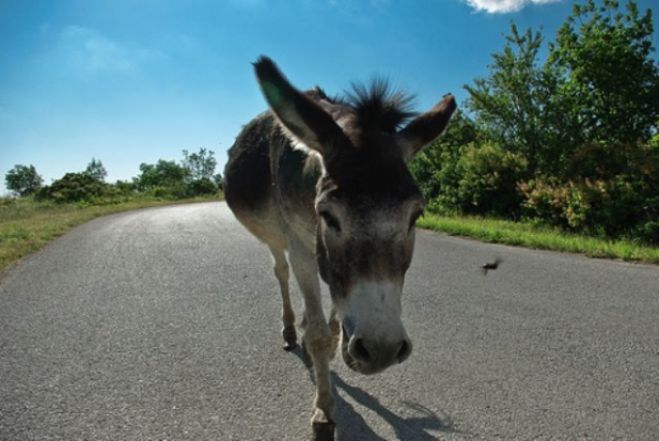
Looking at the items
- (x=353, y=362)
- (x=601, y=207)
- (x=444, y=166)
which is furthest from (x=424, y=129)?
(x=444, y=166)

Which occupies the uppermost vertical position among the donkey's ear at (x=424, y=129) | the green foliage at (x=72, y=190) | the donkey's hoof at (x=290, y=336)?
the green foliage at (x=72, y=190)

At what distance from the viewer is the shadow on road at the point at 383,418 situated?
3.01m

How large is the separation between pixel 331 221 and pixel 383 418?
1805mm

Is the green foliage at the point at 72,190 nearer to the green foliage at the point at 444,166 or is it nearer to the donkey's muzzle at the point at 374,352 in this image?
the green foliage at the point at 444,166

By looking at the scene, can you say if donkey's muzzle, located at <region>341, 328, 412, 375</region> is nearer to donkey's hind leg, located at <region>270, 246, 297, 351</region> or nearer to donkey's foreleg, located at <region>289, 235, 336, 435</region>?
donkey's foreleg, located at <region>289, 235, 336, 435</region>

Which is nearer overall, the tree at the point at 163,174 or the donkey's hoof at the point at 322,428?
the donkey's hoof at the point at 322,428

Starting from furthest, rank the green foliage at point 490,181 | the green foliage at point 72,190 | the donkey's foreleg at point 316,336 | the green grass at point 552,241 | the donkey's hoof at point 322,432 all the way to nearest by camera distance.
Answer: the green foliage at point 72,190 → the green foliage at point 490,181 → the green grass at point 552,241 → the donkey's foreleg at point 316,336 → the donkey's hoof at point 322,432

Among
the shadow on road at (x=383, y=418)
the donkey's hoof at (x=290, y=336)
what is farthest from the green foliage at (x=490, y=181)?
the shadow on road at (x=383, y=418)

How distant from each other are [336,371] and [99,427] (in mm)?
2030

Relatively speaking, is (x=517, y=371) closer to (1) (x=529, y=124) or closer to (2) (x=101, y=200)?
(1) (x=529, y=124)

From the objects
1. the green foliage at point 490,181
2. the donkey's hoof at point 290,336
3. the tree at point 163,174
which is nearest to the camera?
the donkey's hoof at point 290,336

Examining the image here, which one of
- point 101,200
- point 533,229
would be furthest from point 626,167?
point 101,200

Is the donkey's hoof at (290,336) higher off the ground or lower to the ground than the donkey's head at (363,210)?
lower

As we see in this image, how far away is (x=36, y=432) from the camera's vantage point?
10.1ft
